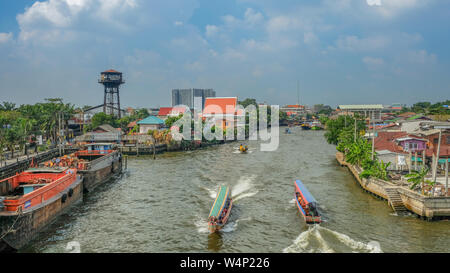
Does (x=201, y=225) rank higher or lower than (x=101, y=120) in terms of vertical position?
lower

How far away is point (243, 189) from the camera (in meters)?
29.0

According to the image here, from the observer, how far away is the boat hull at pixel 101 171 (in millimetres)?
28609

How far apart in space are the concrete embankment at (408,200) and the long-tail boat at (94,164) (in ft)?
76.0

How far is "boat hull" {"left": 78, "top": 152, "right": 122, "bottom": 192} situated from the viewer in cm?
2861

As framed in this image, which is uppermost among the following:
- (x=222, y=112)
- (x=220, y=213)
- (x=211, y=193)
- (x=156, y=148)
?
(x=222, y=112)

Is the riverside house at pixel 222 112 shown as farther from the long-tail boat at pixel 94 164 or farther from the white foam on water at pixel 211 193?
the white foam on water at pixel 211 193

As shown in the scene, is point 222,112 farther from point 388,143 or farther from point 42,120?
point 388,143

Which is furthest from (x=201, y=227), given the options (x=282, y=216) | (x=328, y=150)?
(x=328, y=150)

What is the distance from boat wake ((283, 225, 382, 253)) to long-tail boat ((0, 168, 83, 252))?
1317cm

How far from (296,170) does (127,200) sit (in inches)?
752

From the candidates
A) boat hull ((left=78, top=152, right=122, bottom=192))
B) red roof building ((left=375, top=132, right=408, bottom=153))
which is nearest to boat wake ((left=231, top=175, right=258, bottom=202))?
boat hull ((left=78, top=152, right=122, bottom=192))

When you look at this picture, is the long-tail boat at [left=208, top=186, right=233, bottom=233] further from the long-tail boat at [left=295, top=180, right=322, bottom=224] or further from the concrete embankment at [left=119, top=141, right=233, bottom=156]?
the concrete embankment at [left=119, top=141, right=233, bottom=156]

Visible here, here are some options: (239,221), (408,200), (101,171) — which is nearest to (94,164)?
(101,171)

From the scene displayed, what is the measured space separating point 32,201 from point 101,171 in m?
13.9
